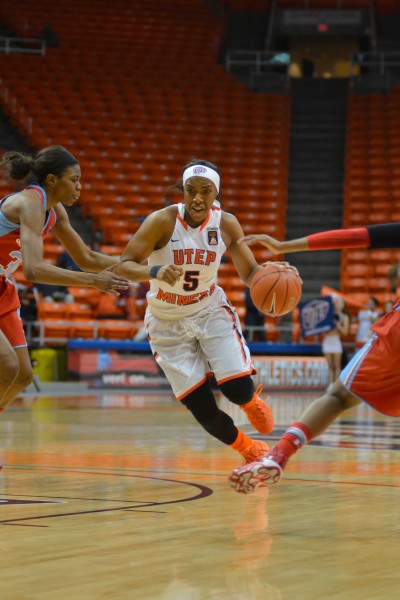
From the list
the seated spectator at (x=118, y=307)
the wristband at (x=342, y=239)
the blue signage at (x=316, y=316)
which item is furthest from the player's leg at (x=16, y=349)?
the seated spectator at (x=118, y=307)

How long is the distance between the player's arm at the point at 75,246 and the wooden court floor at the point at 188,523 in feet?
3.94

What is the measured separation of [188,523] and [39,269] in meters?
1.54

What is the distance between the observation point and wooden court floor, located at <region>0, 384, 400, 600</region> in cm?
298

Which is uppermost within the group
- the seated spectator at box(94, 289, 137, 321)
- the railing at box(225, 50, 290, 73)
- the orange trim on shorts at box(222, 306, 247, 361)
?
the railing at box(225, 50, 290, 73)

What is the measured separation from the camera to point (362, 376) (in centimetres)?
419

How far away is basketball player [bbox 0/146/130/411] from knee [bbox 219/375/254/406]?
94cm

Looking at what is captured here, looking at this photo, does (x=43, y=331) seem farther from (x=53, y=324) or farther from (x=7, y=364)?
(x=7, y=364)

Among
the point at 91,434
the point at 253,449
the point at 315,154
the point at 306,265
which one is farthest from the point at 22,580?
the point at 315,154

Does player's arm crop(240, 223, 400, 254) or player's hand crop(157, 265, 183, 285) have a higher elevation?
player's arm crop(240, 223, 400, 254)

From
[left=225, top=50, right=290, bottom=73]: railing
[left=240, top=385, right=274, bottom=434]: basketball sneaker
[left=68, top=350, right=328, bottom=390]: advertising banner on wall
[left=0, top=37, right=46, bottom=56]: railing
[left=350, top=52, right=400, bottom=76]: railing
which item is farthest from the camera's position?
[left=225, top=50, right=290, bottom=73]: railing


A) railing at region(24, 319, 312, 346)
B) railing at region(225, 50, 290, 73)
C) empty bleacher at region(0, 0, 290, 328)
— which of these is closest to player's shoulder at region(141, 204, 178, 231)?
railing at region(24, 319, 312, 346)

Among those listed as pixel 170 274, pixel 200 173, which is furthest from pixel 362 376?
→ pixel 200 173

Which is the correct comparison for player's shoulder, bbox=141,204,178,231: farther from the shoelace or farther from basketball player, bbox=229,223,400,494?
basketball player, bbox=229,223,400,494

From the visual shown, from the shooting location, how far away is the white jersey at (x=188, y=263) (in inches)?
216
